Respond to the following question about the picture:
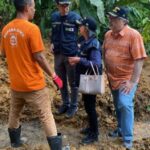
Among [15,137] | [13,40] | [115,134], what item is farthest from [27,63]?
[115,134]

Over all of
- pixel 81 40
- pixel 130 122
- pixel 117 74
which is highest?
pixel 81 40

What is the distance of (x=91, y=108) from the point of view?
5.70 meters

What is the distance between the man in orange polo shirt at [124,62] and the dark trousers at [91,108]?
32 cm

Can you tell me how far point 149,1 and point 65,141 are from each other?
431cm

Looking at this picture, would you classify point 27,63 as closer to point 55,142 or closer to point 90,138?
point 55,142

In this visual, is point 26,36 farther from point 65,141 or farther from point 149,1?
point 149,1

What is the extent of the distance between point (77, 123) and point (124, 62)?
147cm

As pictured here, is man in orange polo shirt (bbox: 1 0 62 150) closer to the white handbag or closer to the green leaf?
the white handbag

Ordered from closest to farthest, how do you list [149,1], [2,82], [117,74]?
[117,74]
[2,82]
[149,1]

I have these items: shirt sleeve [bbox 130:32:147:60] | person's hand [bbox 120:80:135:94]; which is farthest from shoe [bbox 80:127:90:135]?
shirt sleeve [bbox 130:32:147:60]

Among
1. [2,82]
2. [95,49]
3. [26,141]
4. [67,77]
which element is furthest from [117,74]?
[2,82]

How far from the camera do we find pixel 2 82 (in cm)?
704

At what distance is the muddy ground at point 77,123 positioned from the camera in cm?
591

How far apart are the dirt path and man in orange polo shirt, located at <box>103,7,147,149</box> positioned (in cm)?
32
